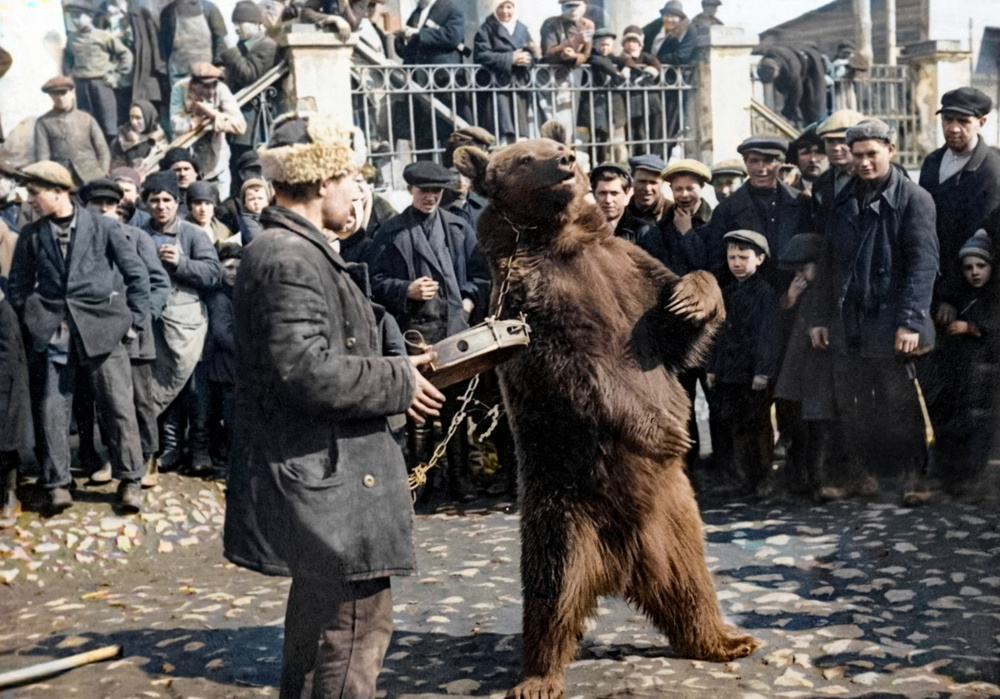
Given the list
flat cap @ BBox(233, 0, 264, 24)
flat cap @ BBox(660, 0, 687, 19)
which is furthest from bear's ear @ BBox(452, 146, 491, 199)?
flat cap @ BBox(660, 0, 687, 19)

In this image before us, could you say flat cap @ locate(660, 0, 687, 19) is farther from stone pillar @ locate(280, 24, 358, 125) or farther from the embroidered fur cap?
the embroidered fur cap

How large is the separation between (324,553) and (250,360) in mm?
577

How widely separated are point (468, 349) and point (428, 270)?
408 cm

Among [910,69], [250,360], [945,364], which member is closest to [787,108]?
[910,69]

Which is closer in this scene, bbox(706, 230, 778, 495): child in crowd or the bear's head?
the bear's head

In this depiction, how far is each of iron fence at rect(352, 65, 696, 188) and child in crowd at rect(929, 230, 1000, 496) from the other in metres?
4.38

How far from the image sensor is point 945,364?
718cm

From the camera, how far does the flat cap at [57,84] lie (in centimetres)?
975

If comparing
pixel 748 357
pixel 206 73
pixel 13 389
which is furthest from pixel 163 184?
pixel 748 357

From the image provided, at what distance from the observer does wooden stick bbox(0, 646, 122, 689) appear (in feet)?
16.6

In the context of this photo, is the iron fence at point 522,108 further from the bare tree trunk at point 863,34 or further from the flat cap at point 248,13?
the bare tree trunk at point 863,34

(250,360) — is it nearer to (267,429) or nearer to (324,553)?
(267,429)

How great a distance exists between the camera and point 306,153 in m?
3.73

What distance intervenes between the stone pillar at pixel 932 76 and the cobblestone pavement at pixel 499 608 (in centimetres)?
458
